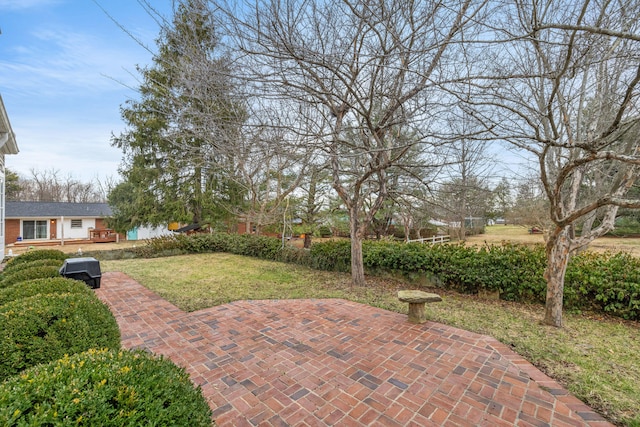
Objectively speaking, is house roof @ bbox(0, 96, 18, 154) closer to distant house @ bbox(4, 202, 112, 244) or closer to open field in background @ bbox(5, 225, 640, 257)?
open field in background @ bbox(5, 225, 640, 257)

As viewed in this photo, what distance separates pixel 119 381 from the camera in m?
1.40

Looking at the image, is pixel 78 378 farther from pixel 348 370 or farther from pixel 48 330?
pixel 348 370

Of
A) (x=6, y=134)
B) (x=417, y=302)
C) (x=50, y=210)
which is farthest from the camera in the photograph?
(x=50, y=210)

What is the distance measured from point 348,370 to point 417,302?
69.5 inches

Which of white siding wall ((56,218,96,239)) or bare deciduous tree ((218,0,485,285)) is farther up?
bare deciduous tree ((218,0,485,285))

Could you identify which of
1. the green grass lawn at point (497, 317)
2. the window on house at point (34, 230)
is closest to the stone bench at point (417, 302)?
the green grass lawn at point (497, 317)

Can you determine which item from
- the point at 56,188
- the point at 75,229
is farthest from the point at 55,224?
the point at 56,188

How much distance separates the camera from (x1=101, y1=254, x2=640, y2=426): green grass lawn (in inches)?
114

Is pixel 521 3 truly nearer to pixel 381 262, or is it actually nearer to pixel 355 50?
pixel 355 50

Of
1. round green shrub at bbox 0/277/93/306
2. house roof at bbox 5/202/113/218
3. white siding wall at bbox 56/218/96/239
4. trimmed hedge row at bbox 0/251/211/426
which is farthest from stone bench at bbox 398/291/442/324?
white siding wall at bbox 56/218/96/239

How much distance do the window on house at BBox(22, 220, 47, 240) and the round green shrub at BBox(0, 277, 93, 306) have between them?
933 inches

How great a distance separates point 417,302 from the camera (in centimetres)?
435

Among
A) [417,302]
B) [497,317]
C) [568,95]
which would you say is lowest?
[497,317]

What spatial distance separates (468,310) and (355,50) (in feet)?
15.7
